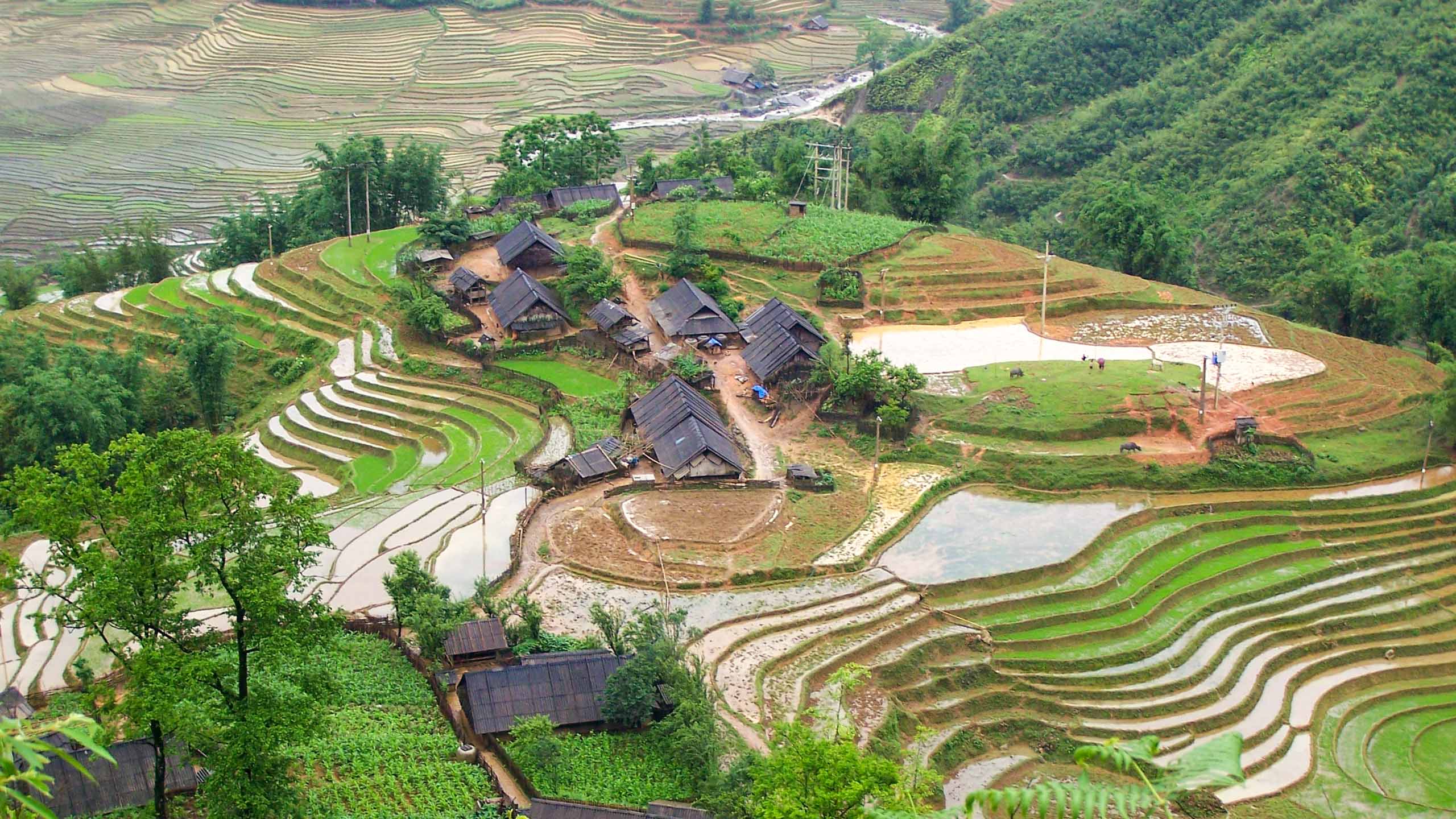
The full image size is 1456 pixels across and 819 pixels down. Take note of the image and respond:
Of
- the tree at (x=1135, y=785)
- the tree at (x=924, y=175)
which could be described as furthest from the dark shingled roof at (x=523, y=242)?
the tree at (x=1135, y=785)

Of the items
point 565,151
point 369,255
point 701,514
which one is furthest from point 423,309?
point 565,151

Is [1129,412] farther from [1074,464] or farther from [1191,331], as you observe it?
→ [1191,331]

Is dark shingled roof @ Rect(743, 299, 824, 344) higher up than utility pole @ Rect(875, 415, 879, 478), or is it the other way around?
dark shingled roof @ Rect(743, 299, 824, 344)

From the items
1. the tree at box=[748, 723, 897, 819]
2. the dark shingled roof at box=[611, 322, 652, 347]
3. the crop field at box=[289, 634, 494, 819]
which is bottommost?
the crop field at box=[289, 634, 494, 819]

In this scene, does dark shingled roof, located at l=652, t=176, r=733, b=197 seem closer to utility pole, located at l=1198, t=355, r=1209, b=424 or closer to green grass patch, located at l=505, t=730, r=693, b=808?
utility pole, located at l=1198, t=355, r=1209, b=424

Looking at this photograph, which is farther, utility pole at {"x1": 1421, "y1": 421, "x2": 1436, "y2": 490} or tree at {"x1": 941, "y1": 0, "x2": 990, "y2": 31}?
tree at {"x1": 941, "y1": 0, "x2": 990, "y2": 31}

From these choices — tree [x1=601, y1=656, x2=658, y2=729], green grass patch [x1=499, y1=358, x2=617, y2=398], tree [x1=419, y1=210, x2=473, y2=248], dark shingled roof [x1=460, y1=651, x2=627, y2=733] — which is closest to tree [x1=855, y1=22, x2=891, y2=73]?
tree [x1=419, y1=210, x2=473, y2=248]

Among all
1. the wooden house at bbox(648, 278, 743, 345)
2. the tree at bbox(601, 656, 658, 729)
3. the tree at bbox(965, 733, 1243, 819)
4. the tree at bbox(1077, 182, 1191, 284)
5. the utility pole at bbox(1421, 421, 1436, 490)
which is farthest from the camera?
the tree at bbox(1077, 182, 1191, 284)

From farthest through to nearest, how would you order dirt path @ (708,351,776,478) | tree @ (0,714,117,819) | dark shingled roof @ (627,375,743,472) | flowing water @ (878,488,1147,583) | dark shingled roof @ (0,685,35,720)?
dirt path @ (708,351,776,478), dark shingled roof @ (627,375,743,472), flowing water @ (878,488,1147,583), dark shingled roof @ (0,685,35,720), tree @ (0,714,117,819)
